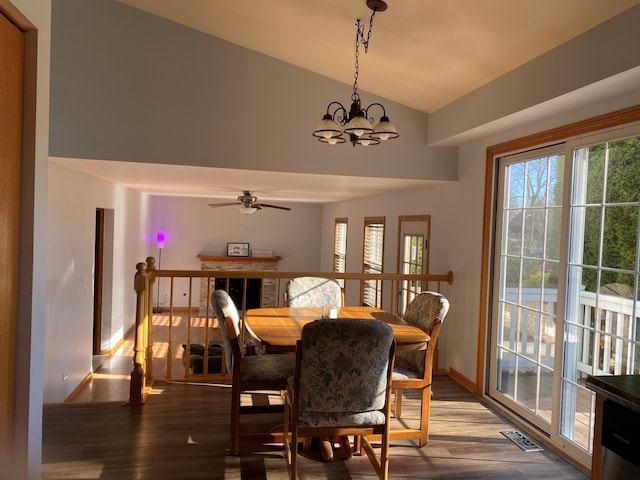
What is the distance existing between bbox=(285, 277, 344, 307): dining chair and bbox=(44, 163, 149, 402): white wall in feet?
7.00

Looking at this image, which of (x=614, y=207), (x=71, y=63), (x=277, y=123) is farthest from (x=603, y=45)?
(x=71, y=63)

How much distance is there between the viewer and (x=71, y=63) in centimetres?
384

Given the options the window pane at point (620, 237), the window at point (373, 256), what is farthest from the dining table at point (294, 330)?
the window at point (373, 256)

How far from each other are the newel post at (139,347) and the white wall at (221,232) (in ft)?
23.8

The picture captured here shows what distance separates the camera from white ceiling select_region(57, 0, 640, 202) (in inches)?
102

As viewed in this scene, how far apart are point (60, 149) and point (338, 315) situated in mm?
2508

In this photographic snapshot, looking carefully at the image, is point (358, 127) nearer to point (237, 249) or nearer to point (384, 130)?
point (384, 130)

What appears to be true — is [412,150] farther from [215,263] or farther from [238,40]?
[215,263]

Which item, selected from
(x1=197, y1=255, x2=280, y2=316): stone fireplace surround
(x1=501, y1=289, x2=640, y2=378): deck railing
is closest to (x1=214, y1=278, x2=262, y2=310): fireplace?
(x1=197, y1=255, x2=280, y2=316): stone fireplace surround

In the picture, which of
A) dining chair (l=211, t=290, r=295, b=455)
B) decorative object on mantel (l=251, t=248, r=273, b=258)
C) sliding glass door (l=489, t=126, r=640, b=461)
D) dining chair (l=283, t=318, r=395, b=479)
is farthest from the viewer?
decorative object on mantel (l=251, t=248, r=273, b=258)

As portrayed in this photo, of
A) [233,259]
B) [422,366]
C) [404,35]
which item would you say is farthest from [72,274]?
[233,259]

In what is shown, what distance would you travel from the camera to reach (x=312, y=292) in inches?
166

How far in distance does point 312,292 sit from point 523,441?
1.92 metres

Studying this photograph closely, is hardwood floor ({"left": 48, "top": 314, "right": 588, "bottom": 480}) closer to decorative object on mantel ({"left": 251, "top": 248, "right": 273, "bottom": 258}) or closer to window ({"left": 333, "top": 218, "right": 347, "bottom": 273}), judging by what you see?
window ({"left": 333, "top": 218, "right": 347, "bottom": 273})
